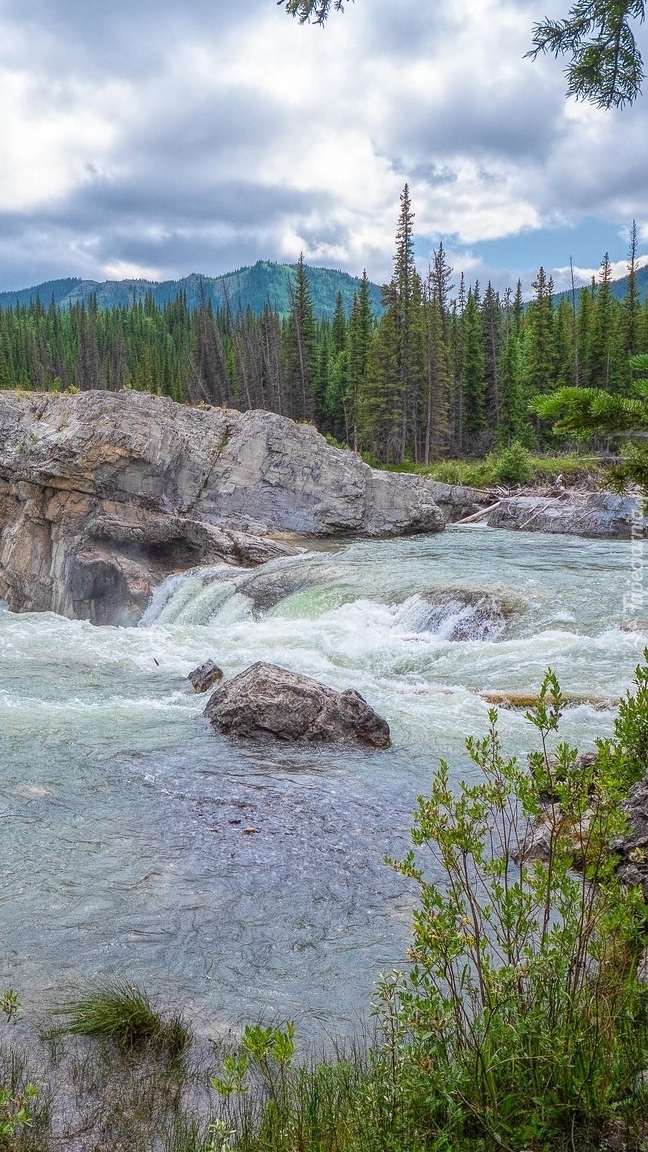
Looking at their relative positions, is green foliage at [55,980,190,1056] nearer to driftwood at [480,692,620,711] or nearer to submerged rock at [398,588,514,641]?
driftwood at [480,692,620,711]

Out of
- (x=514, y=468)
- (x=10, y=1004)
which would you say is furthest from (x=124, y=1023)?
(x=514, y=468)

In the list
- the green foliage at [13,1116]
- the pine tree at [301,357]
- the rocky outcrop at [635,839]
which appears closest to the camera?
the green foliage at [13,1116]

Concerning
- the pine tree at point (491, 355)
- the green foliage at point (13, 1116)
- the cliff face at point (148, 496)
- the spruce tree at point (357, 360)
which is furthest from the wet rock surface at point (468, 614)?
the pine tree at point (491, 355)

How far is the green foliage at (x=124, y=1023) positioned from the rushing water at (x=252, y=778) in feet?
0.84

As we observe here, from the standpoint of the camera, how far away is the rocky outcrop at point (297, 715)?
10094 millimetres

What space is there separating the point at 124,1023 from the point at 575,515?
2876 cm

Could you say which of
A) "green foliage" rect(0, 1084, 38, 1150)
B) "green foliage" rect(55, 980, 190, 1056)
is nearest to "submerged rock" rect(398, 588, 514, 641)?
"green foliage" rect(55, 980, 190, 1056)

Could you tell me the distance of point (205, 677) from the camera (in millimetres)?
12633

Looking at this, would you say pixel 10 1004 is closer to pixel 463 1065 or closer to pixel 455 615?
pixel 463 1065

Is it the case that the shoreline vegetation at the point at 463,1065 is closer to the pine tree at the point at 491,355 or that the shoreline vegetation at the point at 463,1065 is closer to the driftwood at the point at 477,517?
the driftwood at the point at 477,517

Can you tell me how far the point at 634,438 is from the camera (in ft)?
11.8

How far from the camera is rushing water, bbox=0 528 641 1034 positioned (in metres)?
5.50

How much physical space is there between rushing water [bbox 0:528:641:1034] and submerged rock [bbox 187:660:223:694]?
0.81 feet

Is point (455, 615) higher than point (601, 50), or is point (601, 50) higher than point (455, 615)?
point (601, 50)
